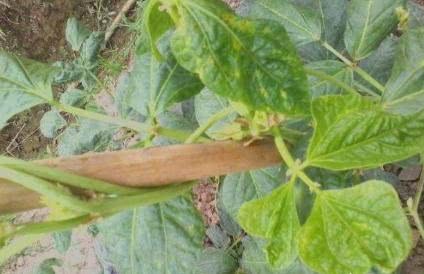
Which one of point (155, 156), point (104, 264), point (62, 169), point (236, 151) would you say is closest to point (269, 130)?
point (236, 151)

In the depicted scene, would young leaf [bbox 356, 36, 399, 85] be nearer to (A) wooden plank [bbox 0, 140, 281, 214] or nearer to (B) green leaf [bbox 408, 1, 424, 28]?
(B) green leaf [bbox 408, 1, 424, 28]

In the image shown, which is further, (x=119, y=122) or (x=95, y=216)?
(x=119, y=122)

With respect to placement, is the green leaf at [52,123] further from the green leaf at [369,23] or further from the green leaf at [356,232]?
the green leaf at [356,232]

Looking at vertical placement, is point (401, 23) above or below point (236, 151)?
above

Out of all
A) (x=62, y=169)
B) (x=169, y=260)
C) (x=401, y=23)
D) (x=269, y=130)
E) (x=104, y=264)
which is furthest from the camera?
(x=104, y=264)

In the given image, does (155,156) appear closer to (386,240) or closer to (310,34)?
(386,240)

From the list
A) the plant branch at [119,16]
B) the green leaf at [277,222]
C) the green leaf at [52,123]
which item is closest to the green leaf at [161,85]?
the green leaf at [277,222]
